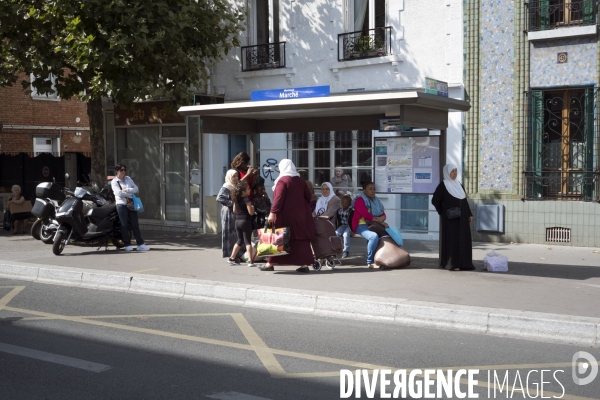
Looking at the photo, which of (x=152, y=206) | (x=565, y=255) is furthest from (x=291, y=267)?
(x=152, y=206)

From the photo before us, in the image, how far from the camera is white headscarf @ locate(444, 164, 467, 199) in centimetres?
1140

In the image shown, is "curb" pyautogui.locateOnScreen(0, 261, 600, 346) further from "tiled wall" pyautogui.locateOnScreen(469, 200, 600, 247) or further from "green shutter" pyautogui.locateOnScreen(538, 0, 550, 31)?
"green shutter" pyautogui.locateOnScreen(538, 0, 550, 31)

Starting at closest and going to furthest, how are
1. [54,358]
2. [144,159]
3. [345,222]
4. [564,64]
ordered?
[54,358] < [345,222] < [564,64] < [144,159]

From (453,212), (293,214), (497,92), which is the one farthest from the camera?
(497,92)

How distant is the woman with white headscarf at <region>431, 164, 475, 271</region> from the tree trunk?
849 centimetres

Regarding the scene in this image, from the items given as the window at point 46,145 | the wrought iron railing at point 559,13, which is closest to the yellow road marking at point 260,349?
the wrought iron railing at point 559,13

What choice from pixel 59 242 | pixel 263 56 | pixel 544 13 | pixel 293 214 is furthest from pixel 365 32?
pixel 59 242

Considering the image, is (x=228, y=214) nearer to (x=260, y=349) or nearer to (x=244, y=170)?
(x=244, y=170)

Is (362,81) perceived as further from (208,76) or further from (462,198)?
(462,198)

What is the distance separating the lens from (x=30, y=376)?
244 inches

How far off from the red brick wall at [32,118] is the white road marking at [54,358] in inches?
806

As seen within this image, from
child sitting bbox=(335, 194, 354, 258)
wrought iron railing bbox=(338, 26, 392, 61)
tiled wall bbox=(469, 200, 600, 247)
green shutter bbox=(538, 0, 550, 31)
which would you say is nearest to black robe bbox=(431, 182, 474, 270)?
child sitting bbox=(335, 194, 354, 258)

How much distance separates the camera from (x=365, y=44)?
16.7 metres

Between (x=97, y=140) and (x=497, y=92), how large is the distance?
8787mm
